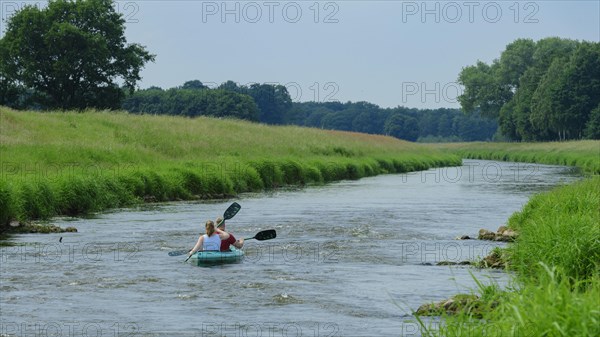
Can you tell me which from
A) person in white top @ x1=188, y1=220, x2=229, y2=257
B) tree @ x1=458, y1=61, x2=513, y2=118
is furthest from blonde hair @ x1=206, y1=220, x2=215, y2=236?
tree @ x1=458, y1=61, x2=513, y2=118

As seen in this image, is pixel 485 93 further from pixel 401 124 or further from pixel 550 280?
pixel 550 280

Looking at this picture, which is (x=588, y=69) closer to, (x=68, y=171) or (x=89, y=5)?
(x=89, y=5)

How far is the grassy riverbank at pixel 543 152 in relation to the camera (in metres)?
60.1

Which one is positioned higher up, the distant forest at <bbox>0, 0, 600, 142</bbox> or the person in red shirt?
the distant forest at <bbox>0, 0, 600, 142</bbox>

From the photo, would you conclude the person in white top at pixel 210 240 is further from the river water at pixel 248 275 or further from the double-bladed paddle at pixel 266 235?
the double-bladed paddle at pixel 266 235

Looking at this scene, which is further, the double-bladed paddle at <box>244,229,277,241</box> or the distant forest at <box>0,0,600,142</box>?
the distant forest at <box>0,0,600,142</box>

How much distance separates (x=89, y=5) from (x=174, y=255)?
46.9 meters

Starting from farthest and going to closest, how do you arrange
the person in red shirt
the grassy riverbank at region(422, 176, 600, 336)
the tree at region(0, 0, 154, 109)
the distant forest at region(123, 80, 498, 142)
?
the distant forest at region(123, 80, 498, 142) < the tree at region(0, 0, 154, 109) < the person in red shirt < the grassy riverbank at region(422, 176, 600, 336)

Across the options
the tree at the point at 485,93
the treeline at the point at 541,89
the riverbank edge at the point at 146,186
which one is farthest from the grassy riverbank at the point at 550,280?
the tree at the point at 485,93

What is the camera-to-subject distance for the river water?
11.2 metres

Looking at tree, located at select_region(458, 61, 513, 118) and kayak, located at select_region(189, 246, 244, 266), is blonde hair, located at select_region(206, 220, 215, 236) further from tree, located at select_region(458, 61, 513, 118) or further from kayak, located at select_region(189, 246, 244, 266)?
tree, located at select_region(458, 61, 513, 118)

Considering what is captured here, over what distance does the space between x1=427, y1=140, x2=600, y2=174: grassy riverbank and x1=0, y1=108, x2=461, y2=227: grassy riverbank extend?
13216 mm

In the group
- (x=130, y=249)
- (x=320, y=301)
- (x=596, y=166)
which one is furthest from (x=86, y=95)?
(x=320, y=301)

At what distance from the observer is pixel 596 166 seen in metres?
49.8
